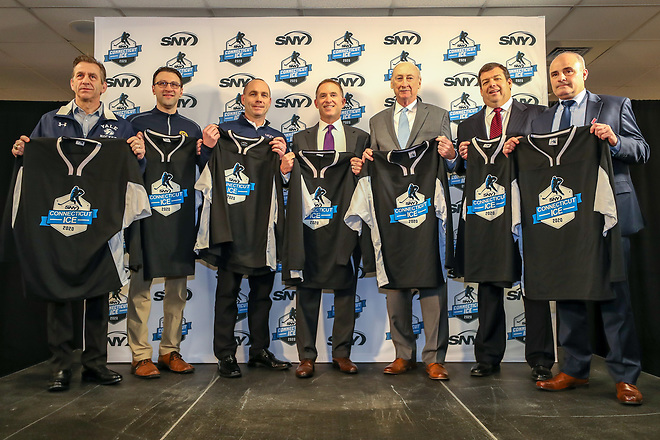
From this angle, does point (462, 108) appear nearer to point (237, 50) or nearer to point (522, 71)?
point (522, 71)

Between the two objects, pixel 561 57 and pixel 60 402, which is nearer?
pixel 60 402

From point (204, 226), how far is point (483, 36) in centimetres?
301

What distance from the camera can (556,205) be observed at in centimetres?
302

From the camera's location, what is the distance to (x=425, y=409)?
2.64 m

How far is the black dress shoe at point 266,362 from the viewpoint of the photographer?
11.8 feet

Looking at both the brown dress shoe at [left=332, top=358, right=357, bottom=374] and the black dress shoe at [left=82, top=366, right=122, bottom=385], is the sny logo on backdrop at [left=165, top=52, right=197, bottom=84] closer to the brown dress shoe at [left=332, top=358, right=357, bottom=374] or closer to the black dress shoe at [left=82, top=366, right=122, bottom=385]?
the black dress shoe at [left=82, top=366, right=122, bottom=385]

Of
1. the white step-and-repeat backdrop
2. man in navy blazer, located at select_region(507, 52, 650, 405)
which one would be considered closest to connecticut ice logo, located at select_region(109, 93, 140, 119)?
the white step-and-repeat backdrop

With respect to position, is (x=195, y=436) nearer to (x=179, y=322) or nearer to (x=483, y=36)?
(x=179, y=322)

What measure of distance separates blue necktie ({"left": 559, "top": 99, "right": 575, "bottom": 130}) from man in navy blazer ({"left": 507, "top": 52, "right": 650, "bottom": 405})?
10mm

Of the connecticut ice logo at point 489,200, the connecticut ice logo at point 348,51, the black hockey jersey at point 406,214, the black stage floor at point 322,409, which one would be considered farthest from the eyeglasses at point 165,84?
the connecticut ice logo at point 489,200

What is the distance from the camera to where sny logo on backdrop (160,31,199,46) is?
4.48 meters

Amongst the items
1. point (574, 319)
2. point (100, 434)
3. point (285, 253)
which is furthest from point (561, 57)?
point (100, 434)

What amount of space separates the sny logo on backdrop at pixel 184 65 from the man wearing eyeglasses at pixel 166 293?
50 cm

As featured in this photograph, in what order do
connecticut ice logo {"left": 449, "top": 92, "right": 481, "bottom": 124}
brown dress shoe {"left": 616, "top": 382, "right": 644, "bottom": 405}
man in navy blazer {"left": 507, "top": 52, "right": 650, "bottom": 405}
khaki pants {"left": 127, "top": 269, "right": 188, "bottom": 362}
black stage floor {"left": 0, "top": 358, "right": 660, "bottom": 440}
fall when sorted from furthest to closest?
connecticut ice logo {"left": 449, "top": 92, "right": 481, "bottom": 124}, khaki pants {"left": 127, "top": 269, "right": 188, "bottom": 362}, man in navy blazer {"left": 507, "top": 52, "right": 650, "bottom": 405}, brown dress shoe {"left": 616, "top": 382, "right": 644, "bottom": 405}, black stage floor {"left": 0, "top": 358, "right": 660, "bottom": 440}
